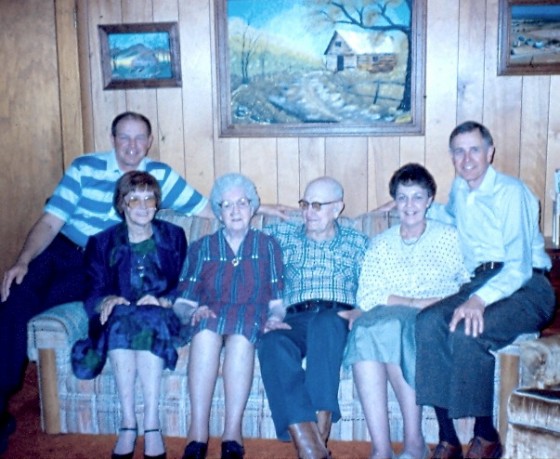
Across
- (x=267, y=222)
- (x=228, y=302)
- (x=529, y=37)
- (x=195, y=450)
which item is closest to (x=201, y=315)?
(x=228, y=302)

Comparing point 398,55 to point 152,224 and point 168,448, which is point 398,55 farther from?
point 168,448

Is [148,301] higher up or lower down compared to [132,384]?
higher up

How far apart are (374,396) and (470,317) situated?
0.46m

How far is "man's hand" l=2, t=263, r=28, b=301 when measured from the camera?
249 cm

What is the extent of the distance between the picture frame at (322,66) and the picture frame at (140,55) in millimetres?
261

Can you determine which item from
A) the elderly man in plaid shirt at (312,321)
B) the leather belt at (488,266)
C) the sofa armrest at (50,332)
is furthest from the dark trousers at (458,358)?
the sofa armrest at (50,332)

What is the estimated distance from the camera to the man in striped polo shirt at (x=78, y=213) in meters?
2.61

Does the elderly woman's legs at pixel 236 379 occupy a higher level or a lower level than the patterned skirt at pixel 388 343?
lower

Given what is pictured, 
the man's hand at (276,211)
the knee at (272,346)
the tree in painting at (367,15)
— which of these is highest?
the tree in painting at (367,15)

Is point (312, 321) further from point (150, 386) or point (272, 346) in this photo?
point (150, 386)

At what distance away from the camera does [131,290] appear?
250 centimetres

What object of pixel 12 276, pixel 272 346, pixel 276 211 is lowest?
pixel 272 346

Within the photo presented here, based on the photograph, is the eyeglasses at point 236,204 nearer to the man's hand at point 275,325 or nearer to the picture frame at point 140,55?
the man's hand at point 275,325

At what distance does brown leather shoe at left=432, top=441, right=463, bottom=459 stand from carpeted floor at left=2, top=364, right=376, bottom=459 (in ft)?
0.89
